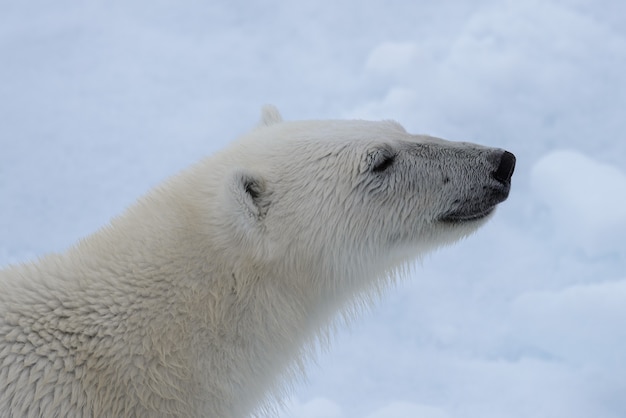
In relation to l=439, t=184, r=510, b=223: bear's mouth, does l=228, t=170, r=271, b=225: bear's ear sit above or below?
below

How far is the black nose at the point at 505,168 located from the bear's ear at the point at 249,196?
1.31 metres

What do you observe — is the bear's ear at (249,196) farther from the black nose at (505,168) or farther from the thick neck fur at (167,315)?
the black nose at (505,168)

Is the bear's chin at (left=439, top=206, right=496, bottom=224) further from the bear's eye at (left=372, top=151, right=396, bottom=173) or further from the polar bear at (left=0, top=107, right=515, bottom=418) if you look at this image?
the bear's eye at (left=372, top=151, right=396, bottom=173)

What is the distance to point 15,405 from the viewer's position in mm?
3684

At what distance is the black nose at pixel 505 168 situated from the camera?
4.42 m

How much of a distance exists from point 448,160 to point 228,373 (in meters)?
1.67

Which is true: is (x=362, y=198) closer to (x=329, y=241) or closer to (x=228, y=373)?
(x=329, y=241)

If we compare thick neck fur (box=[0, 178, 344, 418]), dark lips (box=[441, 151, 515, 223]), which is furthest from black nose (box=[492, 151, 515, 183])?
thick neck fur (box=[0, 178, 344, 418])

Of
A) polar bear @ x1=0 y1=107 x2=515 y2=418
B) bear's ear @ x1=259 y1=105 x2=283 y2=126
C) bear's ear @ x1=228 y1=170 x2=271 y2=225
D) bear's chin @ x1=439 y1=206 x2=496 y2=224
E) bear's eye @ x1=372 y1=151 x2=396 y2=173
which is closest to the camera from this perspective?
polar bear @ x1=0 y1=107 x2=515 y2=418

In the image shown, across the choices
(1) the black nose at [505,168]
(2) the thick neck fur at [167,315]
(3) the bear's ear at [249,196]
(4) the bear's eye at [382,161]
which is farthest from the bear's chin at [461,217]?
(3) the bear's ear at [249,196]

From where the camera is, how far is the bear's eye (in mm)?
4281

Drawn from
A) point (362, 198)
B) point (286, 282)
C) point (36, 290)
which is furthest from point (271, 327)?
point (36, 290)

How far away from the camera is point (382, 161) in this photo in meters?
4.30

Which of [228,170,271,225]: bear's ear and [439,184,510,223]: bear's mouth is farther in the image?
[439,184,510,223]: bear's mouth
